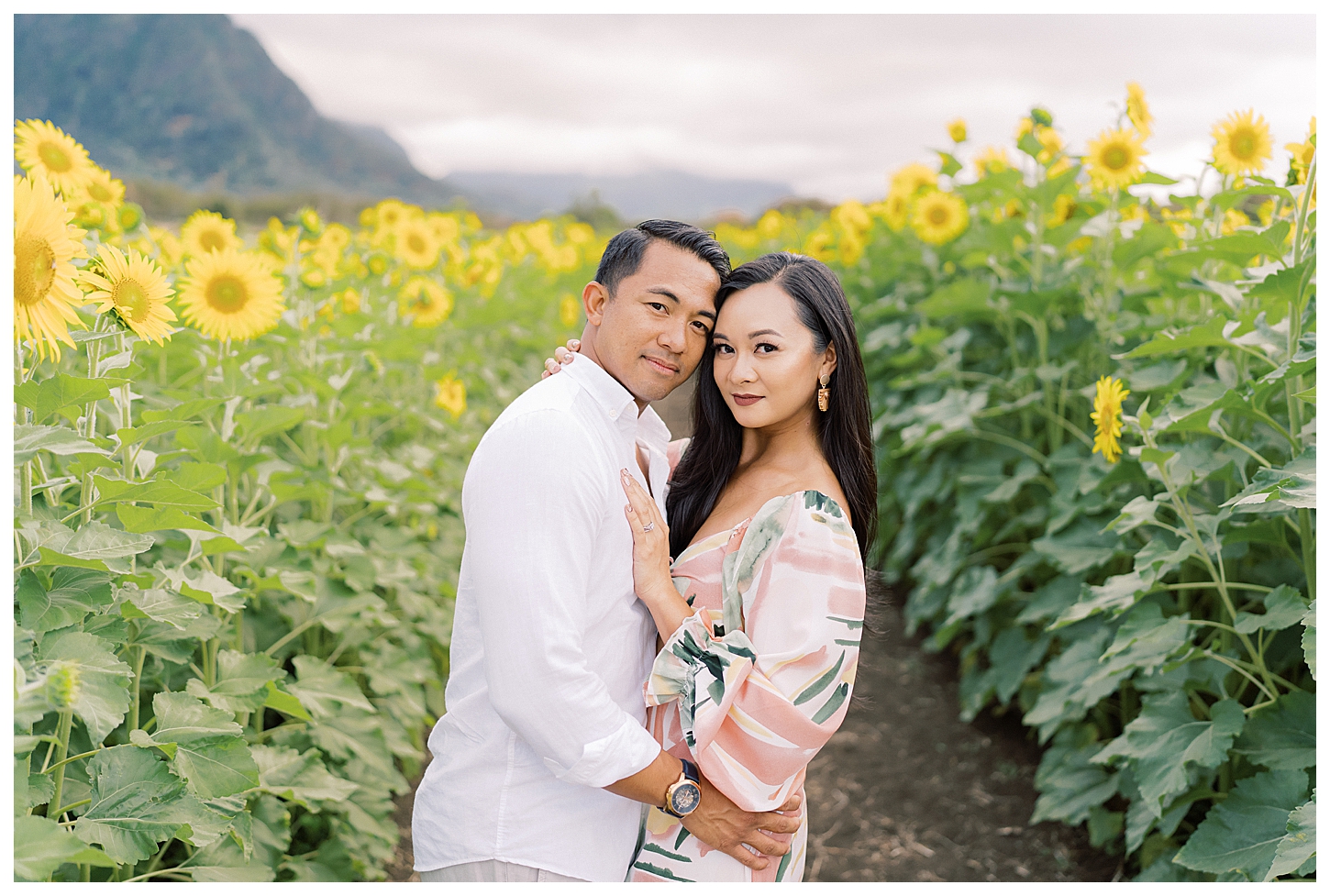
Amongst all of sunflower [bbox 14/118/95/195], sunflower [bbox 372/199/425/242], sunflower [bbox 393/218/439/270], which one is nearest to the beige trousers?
sunflower [bbox 14/118/95/195]

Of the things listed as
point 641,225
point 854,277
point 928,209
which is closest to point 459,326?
point 928,209

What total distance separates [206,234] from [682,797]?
2546mm

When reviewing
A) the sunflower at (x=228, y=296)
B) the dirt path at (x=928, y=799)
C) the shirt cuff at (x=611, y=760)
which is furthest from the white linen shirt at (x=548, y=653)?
the dirt path at (x=928, y=799)

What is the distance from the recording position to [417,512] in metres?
4.10

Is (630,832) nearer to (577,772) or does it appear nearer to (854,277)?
(577,772)

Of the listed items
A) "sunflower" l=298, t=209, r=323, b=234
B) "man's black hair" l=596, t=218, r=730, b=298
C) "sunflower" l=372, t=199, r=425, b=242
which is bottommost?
"man's black hair" l=596, t=218, r=730, b=298

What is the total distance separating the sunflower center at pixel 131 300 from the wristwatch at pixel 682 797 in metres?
1.27

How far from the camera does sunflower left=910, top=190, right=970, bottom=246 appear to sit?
503 centimetres

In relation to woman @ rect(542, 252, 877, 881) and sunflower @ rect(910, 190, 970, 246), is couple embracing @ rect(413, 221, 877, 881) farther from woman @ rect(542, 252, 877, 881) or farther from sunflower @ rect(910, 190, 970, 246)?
sunflower @ rect(910, 190, 970, 246)

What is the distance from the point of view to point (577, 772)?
160 centimetres

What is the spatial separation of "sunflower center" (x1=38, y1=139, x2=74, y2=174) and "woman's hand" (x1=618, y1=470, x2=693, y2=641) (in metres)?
2.04

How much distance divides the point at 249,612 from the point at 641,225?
66.9 inches

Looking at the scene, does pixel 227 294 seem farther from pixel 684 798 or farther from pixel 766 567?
pixel 684 798

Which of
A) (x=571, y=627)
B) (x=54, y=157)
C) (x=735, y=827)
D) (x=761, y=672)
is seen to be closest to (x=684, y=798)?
(x=735, y=827)
